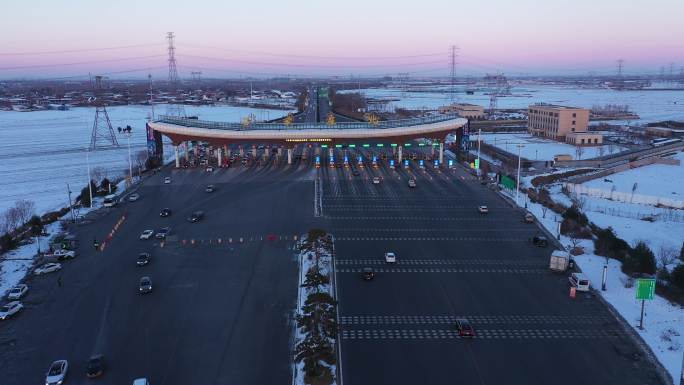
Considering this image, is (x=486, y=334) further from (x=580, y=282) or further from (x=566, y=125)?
(x=566, y=125)

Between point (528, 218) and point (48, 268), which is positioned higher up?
point (528, 218)

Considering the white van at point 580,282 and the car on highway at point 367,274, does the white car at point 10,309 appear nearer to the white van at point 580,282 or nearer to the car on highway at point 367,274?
the car on highway at point 367,274

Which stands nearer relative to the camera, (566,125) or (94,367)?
(94,367)

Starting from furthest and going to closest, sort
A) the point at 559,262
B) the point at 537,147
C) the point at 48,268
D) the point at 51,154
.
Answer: the point at 537,147 → the point at 51,154 → the point at 48,268 → the point at 559,262

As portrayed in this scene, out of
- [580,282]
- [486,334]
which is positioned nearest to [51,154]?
[486,334]

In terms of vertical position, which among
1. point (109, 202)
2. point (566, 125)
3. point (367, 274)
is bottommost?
point (367, 274)

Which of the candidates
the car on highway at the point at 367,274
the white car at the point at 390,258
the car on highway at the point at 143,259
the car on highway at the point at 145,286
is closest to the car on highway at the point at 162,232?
the car on highway at the point at 143,259

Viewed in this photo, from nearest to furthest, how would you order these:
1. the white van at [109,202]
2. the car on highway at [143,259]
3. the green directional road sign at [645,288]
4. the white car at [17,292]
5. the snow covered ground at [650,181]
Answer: the green directional road sign at [645,288] → the white car at [17,292] → the car on highway at [143,259] → the white van at [109,202] → the snow covered ground at [650,181]
